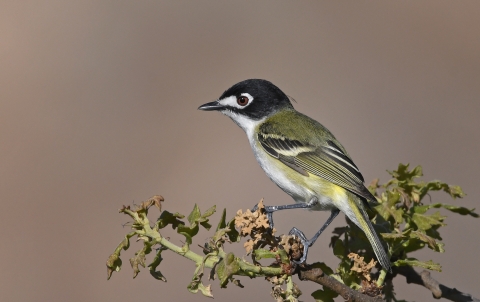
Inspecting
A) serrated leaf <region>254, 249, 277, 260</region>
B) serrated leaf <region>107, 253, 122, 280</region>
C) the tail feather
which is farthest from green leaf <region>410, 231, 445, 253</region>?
serrated leaf <region>107, 253, 122, 280</region>

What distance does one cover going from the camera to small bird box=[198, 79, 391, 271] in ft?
13.3

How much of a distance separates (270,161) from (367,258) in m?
1.69

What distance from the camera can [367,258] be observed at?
2.97m

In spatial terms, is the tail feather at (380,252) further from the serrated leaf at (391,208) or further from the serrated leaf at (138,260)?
the serrated leaf at (138,260)

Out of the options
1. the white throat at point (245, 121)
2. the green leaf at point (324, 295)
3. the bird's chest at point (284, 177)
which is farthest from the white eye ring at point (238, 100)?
the green leaf at point (324, 295)

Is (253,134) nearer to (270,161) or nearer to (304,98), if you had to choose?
(270,161)

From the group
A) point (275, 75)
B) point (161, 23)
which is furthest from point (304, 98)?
point (161, 23)

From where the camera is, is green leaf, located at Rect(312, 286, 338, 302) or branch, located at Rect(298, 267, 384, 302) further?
green leaf, located at Rect(312, 286, 338, 302)

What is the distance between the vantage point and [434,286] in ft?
9.15

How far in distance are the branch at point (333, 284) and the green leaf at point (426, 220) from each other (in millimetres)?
548

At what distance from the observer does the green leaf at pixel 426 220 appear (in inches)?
108

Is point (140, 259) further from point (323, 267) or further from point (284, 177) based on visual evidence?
point (284, 177)

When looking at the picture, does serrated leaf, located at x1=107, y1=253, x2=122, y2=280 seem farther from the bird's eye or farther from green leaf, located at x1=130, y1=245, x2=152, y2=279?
the bird's eye

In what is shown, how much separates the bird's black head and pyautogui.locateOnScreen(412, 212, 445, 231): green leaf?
2.24 metres
